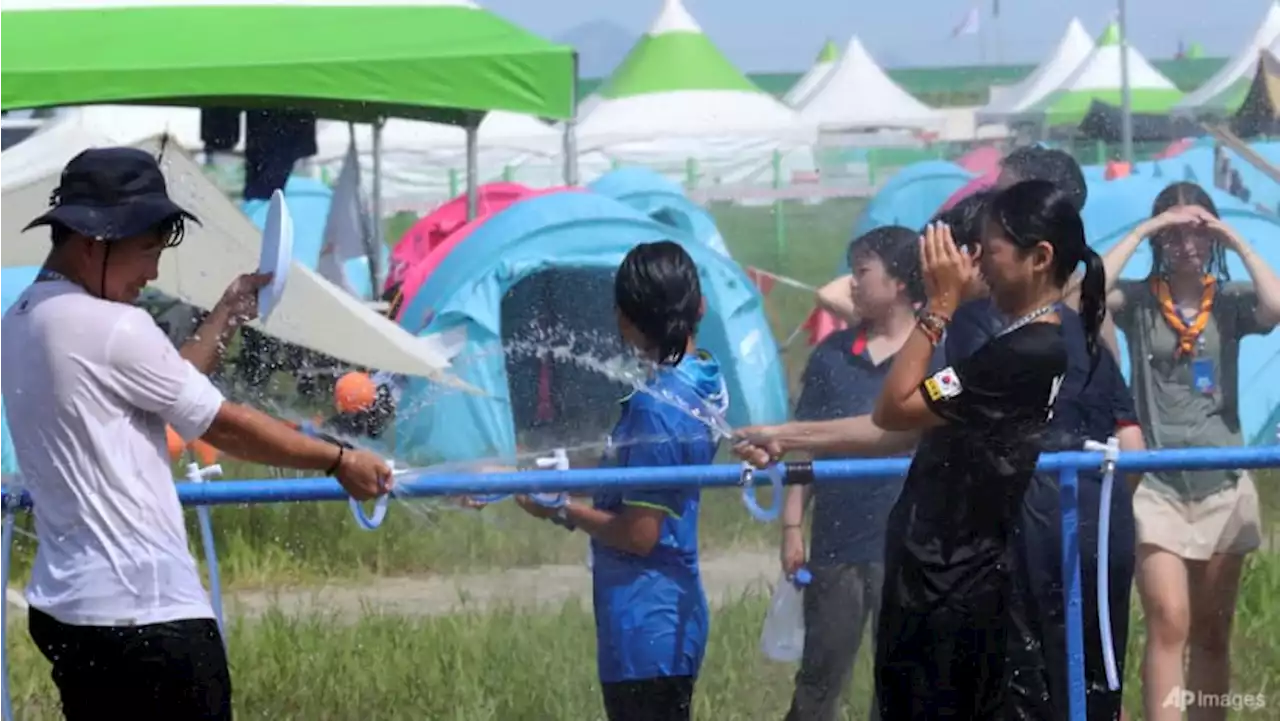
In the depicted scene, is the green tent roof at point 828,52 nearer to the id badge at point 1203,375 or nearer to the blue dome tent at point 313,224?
the id badge at point 1203,375

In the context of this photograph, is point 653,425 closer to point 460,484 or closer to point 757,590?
point 460,484

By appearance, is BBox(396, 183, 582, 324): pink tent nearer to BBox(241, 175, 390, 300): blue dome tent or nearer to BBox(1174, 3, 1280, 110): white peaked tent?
BBox(241, 175, 390, 300): blue dome tent

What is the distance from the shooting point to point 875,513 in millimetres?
4305

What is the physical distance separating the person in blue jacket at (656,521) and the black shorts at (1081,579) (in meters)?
0.66

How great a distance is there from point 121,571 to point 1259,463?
234cm

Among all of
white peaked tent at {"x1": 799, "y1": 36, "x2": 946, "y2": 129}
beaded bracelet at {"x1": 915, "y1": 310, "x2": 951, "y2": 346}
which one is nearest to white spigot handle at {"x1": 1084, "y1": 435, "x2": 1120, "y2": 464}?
beaded bracelet at {"x1": 915, "y1": 310, "x2": 951, "y2": 346}

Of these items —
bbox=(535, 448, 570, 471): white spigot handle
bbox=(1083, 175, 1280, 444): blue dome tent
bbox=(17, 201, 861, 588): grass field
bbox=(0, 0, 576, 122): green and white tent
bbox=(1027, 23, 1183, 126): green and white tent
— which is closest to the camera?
bbox=(535, 448, 570, 471): white spigot handle

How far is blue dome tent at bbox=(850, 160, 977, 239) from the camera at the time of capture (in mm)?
5711

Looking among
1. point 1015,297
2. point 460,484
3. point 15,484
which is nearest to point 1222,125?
point 1015,297

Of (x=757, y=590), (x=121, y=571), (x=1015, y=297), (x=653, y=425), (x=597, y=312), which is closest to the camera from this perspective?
(x=121, y=571)

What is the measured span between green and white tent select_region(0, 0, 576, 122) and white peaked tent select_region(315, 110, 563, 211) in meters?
4.19

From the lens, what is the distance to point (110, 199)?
3.06 metres

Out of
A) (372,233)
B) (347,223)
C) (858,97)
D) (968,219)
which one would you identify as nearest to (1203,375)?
(968,219)

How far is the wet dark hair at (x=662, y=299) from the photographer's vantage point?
3709 mm
